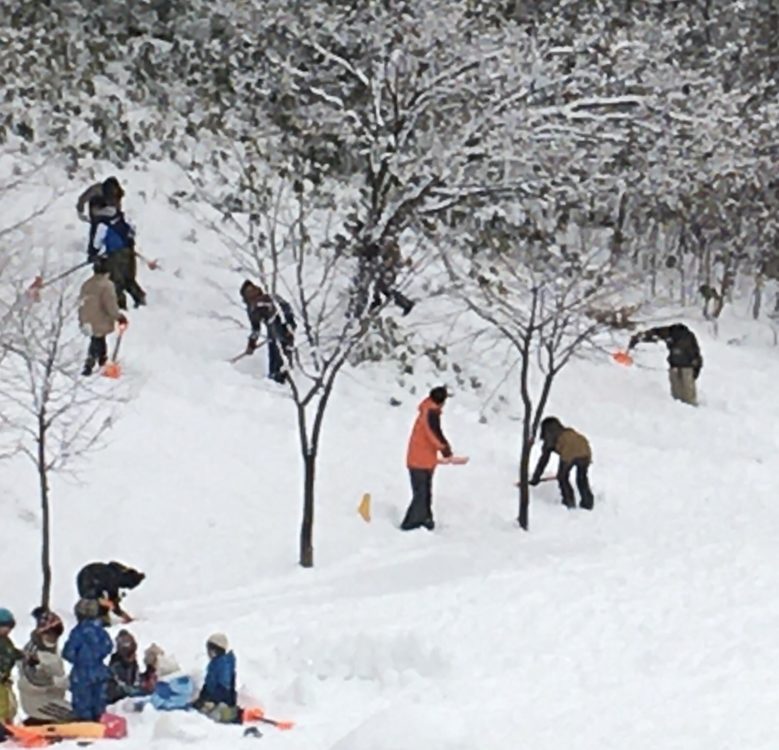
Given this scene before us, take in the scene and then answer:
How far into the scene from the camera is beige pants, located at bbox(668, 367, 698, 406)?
21.7 metres

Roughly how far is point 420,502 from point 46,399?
431 cm

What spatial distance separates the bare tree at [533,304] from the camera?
675 inches

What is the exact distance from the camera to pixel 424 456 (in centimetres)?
1644

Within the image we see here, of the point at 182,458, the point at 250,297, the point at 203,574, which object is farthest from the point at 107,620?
the point at 250,297

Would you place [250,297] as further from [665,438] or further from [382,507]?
[665,438]

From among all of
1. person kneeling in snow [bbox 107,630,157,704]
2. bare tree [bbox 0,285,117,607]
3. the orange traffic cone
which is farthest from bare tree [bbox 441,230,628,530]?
person kneeling in snow [bbox 107,630,157,704]

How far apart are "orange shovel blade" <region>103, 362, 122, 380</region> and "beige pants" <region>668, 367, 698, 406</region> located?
7878 millimetres

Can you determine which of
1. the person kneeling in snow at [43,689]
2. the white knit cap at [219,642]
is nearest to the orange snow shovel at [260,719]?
the white knit cap at [219,642]

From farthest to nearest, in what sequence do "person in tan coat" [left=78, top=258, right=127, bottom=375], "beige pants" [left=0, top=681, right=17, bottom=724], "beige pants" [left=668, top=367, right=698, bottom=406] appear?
"beige pants" [left=668, top=367, right=698, bottom=406] → "person in tan coat" [left=78, top=258, right=127, bottom=375] → "beige pants" [left=0, top=681, right=17, bottom=724]

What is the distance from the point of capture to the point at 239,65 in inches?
1005

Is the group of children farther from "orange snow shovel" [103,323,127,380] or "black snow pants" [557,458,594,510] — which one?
"black snow pants" [557,458,594,510]

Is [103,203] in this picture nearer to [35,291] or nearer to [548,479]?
[35,291]

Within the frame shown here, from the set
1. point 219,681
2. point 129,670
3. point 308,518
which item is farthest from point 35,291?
point 219,681

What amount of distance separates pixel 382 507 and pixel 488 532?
3.71 ft
